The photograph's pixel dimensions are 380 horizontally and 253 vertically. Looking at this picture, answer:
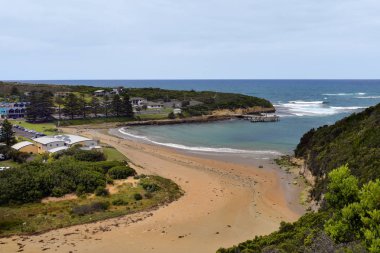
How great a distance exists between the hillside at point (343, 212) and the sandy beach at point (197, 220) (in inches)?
155

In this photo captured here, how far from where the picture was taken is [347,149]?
29422 mm

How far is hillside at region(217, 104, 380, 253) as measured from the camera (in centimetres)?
1084

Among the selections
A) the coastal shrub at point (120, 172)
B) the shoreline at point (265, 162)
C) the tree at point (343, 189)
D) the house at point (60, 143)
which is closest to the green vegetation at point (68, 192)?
the coastal shrub at point (120, 172)

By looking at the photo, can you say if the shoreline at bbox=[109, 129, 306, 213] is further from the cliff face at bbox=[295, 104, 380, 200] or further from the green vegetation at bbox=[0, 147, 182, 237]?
the green vegetation at bbox=[0, 147, 182, 237]

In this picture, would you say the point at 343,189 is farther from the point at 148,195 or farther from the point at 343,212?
the point at 148,195

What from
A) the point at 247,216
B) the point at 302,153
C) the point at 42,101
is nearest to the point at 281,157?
the point at 302,153

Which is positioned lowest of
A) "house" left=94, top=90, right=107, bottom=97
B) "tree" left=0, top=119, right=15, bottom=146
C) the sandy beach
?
the sandy beach

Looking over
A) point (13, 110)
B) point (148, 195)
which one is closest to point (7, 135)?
point (148, 195)

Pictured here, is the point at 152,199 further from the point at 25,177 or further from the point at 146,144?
the point at 146,144

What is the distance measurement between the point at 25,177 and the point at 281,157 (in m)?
29.9

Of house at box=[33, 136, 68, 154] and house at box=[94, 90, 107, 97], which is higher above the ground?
house at box=[94, 90, 107, 97]

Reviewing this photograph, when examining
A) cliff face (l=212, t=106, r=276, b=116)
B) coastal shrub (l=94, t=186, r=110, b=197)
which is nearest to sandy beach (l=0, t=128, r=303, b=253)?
coastal shrub (l=94, t=186, r=110, b=197)

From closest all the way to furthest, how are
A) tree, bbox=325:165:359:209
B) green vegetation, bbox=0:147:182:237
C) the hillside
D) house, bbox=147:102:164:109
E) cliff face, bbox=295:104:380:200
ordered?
the hillside, tree, bbox=325:165:359:209, cliff face, bbox=295:104:380:200, green vegetation, bbox=0:147:182:237, house, bbox=147:102:164:109

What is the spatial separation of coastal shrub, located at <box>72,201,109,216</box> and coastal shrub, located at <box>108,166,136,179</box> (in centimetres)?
699
